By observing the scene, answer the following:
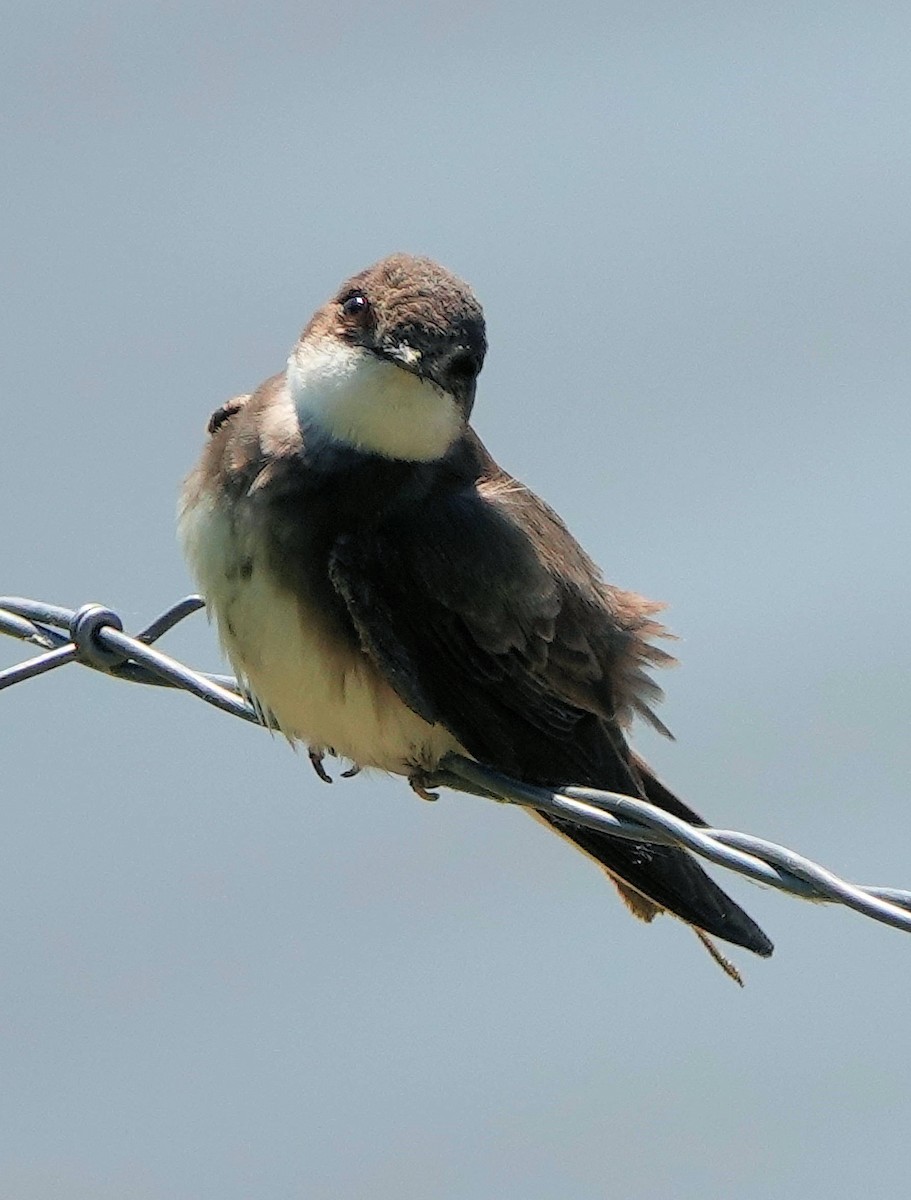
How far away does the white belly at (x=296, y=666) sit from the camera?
3.51 metres

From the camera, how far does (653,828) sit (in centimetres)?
267

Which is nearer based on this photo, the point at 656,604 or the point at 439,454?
the point at 439,454

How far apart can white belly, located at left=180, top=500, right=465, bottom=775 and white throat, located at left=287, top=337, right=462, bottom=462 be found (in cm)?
28

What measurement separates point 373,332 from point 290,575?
1.67 ft

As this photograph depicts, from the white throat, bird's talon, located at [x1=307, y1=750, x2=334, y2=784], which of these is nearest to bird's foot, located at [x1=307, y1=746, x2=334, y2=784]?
bird's talon, located at [x1=307, y1=750, x2=334, y2=784]

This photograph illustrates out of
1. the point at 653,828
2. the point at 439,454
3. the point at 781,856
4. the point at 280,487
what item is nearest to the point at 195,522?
the point at 280,487

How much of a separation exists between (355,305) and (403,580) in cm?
57

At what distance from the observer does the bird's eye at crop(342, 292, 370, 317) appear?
3686mm

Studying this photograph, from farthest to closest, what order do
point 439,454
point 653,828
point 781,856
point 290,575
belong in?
point 439,454 < point 290,575 < point 653,828 < point 781,856

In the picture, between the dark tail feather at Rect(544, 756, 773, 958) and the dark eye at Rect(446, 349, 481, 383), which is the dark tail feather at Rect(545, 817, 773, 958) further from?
the dark eye at Rect(446, 349, 481, 383)

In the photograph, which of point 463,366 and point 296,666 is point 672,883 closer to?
point 296,666

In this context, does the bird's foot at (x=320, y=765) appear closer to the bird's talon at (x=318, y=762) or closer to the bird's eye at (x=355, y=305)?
the bird's talon at (x=318, y=762)

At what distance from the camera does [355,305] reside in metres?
3.70

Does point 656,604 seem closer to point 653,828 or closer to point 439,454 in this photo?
point 439,454
